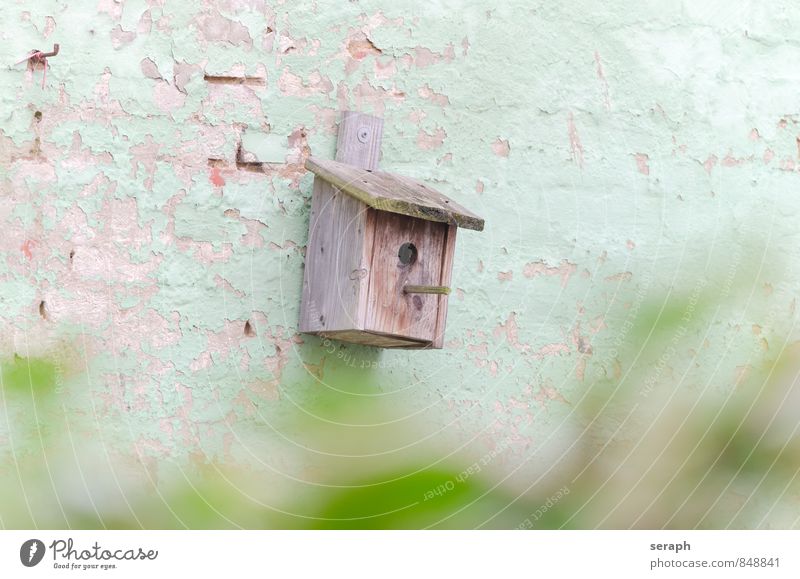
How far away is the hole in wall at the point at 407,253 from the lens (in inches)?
114

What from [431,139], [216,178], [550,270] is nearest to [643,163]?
[550,270]

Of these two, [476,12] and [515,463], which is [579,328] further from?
[476,12]

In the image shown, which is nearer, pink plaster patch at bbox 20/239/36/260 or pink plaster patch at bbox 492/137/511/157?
pink plaster patch at bbox 20/239/36/260

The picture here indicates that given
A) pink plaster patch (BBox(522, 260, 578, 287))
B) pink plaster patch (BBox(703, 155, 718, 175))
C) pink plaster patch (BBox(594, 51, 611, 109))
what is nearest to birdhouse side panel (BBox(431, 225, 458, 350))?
pink plaster patch (BBox(522, 260, 578, 287))

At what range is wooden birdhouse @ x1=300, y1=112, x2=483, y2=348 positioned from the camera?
110 inches

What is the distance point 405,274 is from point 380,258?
0.09m

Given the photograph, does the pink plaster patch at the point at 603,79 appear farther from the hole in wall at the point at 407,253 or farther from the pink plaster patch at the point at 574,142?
the hole in wall at the point at 407,253

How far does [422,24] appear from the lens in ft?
10.9

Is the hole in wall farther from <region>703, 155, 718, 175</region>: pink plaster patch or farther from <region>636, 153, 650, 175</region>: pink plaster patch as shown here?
<region>703, 155, 718, 175</region>: pink plaster patch

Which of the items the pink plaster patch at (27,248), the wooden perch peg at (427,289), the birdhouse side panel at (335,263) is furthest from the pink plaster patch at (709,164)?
the pink plaster patch at (27,248)

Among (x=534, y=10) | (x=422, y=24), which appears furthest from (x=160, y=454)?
(x=534, y=10)

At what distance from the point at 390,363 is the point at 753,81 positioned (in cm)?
161

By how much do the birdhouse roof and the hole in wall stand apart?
0.13m

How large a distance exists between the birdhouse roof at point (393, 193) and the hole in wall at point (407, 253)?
0.13 metres
